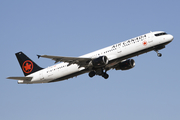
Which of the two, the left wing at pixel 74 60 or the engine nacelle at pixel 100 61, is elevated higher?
the left wing at pixel 74 60

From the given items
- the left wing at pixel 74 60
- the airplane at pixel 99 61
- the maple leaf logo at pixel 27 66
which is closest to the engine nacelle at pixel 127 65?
the airplane at pixel 99 61

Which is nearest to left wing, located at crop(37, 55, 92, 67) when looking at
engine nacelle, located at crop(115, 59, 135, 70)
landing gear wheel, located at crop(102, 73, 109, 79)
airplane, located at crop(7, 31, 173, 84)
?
airplane, located at crop(7, 31, 173, 84)

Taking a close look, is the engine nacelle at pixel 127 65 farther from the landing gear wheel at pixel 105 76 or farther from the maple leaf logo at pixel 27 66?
the maple leaf logo at pixel 27 66

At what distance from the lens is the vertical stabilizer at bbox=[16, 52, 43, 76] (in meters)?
51.8

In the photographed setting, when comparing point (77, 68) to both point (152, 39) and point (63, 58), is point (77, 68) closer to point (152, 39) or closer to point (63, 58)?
point (63, 58)

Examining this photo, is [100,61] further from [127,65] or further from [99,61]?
[127,65]

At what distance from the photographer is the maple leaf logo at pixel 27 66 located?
171 ft

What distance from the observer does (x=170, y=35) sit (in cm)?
4372

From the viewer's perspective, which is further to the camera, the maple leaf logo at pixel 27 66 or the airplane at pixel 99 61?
the maple leaf logo at pixel 27 66

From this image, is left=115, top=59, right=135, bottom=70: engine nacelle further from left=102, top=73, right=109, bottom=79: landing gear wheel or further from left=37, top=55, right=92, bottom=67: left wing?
left=37, top=55, right=92, bottom=67: left wing

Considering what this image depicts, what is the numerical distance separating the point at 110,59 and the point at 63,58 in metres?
7.15

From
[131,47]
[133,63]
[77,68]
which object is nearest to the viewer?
[131,47]

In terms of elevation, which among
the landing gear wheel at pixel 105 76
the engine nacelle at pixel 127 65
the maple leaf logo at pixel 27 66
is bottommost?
the landing gear wheel at pixel 105 76

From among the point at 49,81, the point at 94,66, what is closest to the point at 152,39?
the point at 94,66
